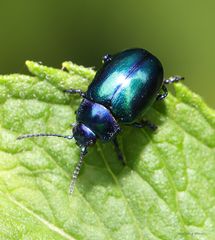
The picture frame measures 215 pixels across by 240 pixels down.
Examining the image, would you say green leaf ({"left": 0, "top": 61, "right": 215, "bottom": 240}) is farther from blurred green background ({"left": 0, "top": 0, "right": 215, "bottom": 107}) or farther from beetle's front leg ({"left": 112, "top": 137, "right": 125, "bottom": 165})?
blurred green background ({"left": 0, "top": 0, "right": 215, "bottom": 107})

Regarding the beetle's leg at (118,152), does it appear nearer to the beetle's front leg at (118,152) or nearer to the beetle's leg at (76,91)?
the beetle's front leg at (118,152)

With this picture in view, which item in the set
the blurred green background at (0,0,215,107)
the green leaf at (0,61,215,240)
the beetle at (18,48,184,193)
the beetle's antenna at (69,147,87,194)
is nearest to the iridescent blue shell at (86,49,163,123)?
the beetle at (18,48,184,193)

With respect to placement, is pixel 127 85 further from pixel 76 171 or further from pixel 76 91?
pixel 76 171

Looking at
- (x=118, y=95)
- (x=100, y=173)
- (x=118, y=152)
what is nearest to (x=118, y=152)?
(x=118, y=152)

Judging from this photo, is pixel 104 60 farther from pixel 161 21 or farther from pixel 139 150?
pixel 161 21

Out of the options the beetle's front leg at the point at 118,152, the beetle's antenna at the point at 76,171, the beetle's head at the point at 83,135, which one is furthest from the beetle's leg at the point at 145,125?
the beetle's antenna at the point at 76,171
